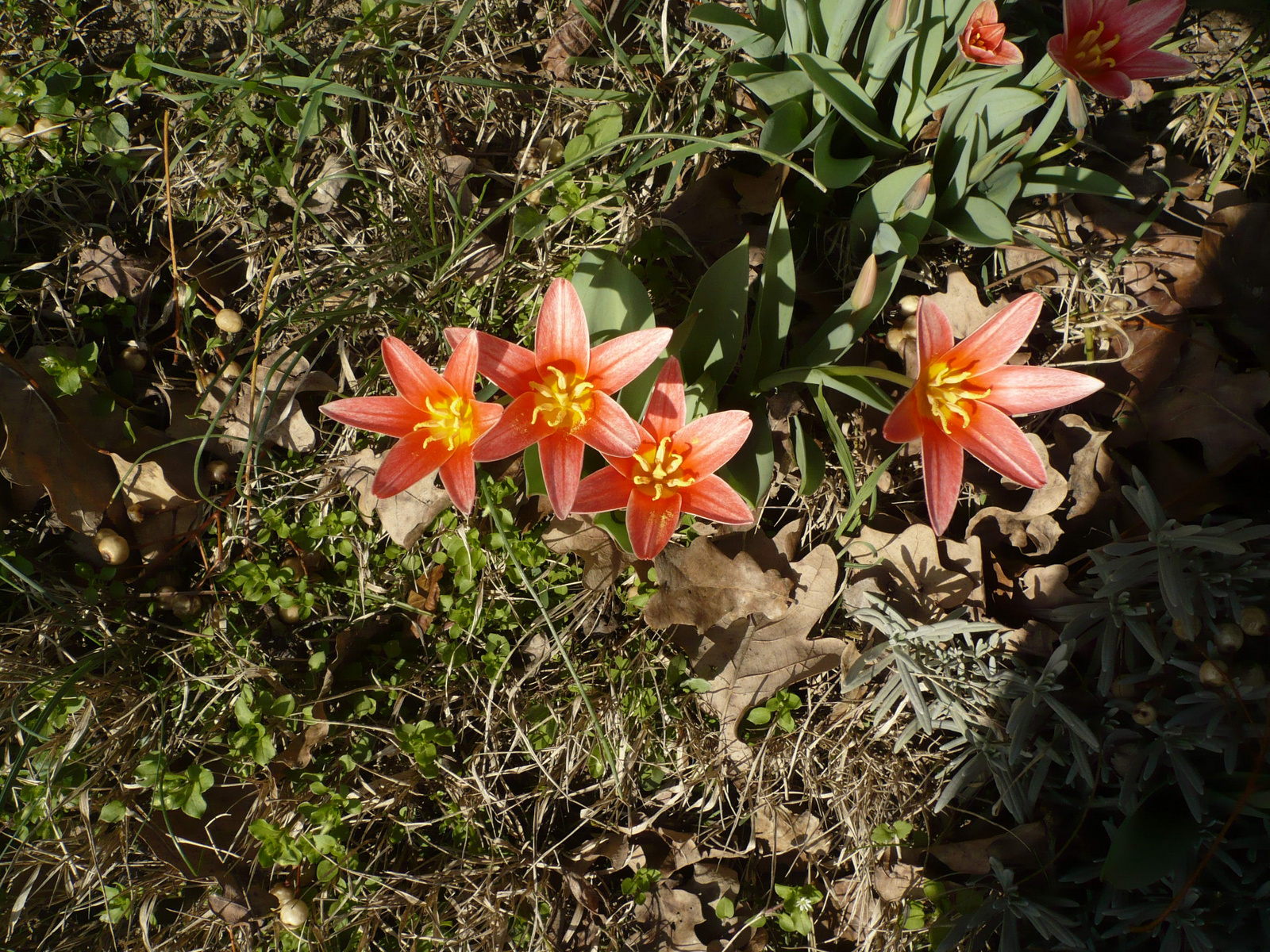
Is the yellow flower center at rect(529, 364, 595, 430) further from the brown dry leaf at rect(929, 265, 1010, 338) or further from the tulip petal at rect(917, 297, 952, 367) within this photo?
the brown dry leaf at rect(929, 265, 1010, 338)

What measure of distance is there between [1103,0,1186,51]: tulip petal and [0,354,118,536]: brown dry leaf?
3134mm

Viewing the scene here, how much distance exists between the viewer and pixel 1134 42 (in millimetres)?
1869

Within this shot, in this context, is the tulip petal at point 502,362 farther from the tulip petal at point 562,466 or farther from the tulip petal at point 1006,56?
the tulip petal at point 1006,56

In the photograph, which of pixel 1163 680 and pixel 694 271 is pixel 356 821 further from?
pixel 1163 680

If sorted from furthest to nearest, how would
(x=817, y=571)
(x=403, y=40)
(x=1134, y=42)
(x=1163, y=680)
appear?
(x=403, y=40), (x=817, y=571), (x=1163, y=680), (x=1134, y=42)

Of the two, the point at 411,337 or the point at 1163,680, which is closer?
the point at 1163,680

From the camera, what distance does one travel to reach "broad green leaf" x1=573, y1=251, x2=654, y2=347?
186 cm

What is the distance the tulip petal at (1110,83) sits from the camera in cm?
177

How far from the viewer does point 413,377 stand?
1740 millimetres

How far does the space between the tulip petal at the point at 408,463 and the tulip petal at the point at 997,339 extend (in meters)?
1.22

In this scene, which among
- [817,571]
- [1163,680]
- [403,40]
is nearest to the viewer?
[1163,680]

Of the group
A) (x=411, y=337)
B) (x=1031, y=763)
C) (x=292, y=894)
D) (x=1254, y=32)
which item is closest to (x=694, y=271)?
(x=411, y=337)

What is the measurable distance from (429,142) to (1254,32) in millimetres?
2726

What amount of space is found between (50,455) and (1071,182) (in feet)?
10.2
